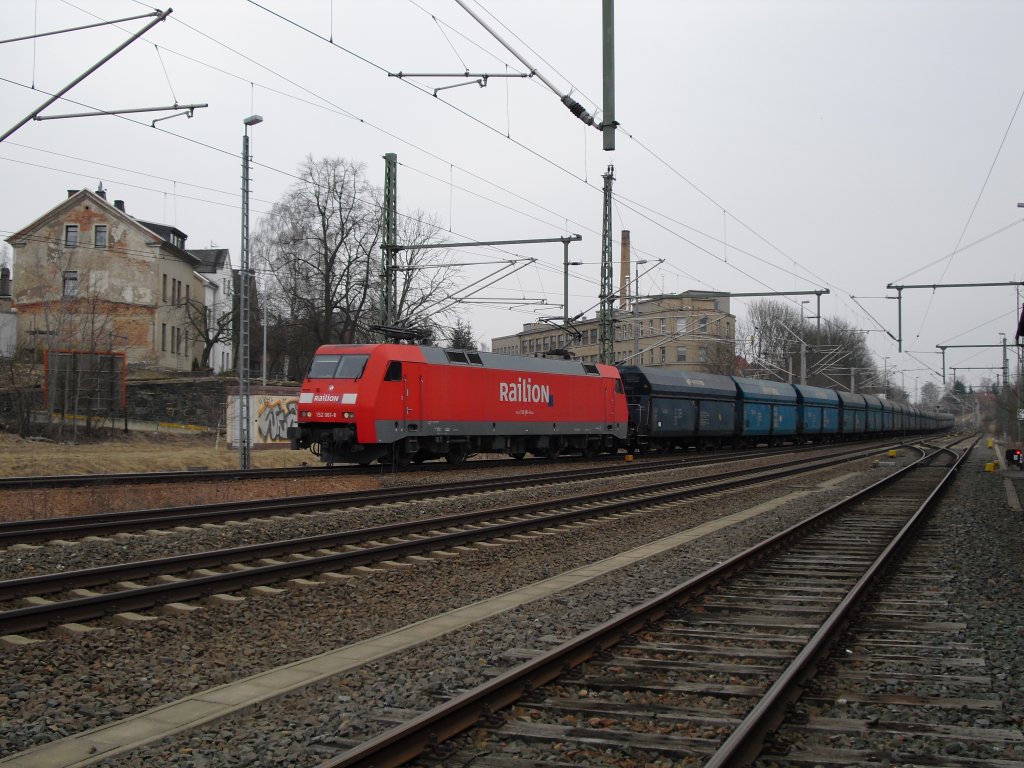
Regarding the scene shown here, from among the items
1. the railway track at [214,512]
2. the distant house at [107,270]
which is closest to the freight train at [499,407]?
the railway track at [214,512]

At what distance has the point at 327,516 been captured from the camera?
14.0 m

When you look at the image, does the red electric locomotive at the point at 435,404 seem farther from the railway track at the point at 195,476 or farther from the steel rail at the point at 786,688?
the steel rail at the point at 786,688

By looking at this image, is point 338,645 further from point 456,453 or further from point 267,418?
point 267,418

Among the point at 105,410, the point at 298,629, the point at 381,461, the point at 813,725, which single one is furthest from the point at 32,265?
the point at 813,725

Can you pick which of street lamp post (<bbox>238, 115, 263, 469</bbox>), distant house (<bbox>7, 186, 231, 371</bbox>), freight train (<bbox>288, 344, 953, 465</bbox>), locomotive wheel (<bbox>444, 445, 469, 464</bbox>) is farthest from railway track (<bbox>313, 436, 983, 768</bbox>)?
distant house (<bbox>7, 186, 231, 371</bbox>)

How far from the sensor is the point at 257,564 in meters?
10.1

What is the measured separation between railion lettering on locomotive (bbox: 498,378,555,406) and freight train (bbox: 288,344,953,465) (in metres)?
0.03

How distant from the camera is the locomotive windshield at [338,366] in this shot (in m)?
21.7

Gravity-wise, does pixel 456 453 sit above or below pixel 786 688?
above

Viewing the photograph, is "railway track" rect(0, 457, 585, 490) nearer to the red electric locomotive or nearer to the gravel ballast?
the red electric locomotive

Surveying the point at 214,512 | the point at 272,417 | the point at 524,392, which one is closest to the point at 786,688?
the point at 214,512

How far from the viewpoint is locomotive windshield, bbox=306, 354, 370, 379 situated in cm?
2172

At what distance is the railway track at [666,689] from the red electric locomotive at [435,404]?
42.8 ft

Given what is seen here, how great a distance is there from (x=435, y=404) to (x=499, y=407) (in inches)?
117
